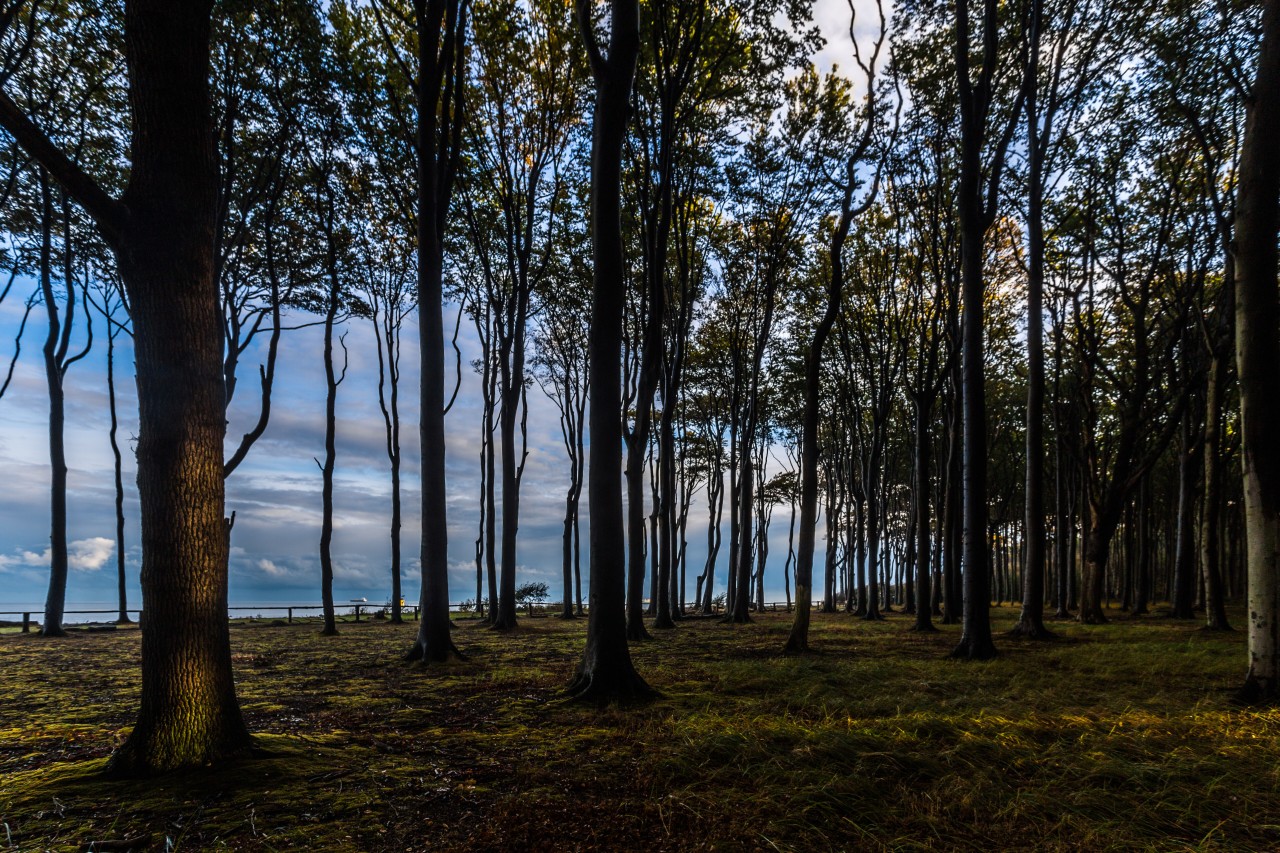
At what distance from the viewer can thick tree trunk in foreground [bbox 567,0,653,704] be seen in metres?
6.04

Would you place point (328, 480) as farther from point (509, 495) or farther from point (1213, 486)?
point (1213, 486)

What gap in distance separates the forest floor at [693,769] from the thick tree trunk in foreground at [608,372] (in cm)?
74

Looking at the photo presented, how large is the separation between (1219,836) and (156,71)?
7.64 meters

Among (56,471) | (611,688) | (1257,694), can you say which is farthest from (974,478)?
(56,471)

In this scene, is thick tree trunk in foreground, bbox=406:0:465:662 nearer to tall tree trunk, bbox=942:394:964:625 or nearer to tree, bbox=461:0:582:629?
tree, bbox=461:0:582:629

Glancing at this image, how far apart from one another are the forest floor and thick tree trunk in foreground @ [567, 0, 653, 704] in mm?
738

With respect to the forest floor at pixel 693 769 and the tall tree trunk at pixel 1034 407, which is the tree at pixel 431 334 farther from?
the tall tree trunk at pixel 1034 407

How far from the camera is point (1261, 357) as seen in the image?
566 centimetres

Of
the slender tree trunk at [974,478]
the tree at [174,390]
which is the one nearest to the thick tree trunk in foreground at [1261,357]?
the slender tree trunk at [974,478]

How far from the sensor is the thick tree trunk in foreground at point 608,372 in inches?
238

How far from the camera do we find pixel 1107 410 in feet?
76.3

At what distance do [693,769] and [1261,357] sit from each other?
7011 millimetres

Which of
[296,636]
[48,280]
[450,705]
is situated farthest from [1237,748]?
[48,280]

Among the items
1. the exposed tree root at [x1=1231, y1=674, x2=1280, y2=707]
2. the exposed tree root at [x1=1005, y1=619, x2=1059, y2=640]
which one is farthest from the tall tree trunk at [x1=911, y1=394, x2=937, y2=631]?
the exposed tree root at [x1=1231, y1=674, x2=1280, y2=707]
